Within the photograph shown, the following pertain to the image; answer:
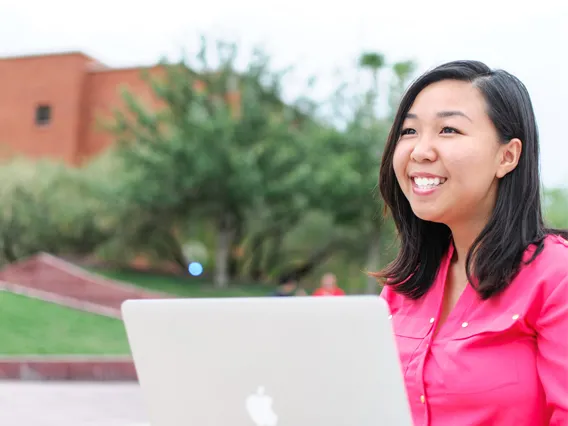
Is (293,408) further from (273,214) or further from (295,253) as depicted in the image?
(295,253)

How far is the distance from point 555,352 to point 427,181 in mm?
417

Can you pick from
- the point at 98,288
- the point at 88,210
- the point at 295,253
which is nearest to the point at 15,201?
the point at 88,210

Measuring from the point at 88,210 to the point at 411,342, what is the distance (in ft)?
67.0

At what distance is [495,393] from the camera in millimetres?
1447

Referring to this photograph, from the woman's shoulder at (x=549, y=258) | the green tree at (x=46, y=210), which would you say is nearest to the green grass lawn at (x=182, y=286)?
the green tree at (x=46, y=210)

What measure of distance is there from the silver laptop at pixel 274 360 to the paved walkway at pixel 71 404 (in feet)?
17.9

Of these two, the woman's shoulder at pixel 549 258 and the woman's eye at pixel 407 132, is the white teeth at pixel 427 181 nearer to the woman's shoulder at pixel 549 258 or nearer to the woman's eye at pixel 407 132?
the woman's eye at pixel 407 132

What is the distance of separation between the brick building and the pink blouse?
25.5m

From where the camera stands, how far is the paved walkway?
6.92 m

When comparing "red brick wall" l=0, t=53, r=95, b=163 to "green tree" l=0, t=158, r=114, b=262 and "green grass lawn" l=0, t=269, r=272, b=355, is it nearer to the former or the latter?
"green tree" l=0, t=158, r=114, b=262

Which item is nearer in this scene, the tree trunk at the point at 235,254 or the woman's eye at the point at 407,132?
the woman's eye at the point at 407,132

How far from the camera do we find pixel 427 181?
1596 millimetres

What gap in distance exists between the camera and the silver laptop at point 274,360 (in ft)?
3.78

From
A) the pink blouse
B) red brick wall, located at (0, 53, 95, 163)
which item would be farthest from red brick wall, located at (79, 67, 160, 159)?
the pink blouse
